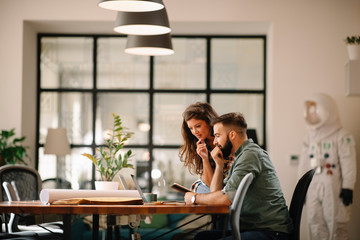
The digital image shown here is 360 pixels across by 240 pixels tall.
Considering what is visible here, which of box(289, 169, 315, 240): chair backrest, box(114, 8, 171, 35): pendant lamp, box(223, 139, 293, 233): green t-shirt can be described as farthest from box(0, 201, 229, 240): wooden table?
box(114, 8, 171, 35): pendant lamp

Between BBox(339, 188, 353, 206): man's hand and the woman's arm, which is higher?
the woman's arm

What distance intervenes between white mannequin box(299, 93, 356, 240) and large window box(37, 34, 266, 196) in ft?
3.55

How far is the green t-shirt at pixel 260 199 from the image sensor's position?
2.63 meters

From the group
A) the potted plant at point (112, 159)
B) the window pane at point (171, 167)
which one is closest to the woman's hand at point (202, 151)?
the potted plant at point (112, 159)

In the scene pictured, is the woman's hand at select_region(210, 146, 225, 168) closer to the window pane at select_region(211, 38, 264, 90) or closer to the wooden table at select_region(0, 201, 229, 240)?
the wooden table at select_region(0, 201, 229, 240)

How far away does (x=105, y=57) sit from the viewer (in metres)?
6.88

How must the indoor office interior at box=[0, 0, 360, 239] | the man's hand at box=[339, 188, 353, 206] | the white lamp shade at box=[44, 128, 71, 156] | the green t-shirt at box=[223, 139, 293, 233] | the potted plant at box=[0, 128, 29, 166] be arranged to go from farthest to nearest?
the indoor office interior at box=[0, 0, 360, 239] < the white lamp shade at box=[44, 128, 71, 156] < the potted plant at box=[0, 128, 29, 166] < the man's hand at box=[339, 188, 353, 206] < the green t-shirt at box=[223, 139, 293, 233]

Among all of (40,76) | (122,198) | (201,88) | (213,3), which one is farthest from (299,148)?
(122,198)

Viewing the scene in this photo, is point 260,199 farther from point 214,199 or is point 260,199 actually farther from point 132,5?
point 132,5

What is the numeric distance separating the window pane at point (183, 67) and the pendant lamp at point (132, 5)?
12.1 feet

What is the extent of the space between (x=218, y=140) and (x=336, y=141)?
10.5ft

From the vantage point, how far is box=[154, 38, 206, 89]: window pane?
6.86 metres

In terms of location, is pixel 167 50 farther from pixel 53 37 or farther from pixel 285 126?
pixel 53 37

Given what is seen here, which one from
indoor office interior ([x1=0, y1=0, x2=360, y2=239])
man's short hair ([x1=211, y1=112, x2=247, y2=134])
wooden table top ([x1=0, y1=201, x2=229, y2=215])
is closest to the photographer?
wooden table top ([x1=0, y1=201, x2=229, y2=215])
